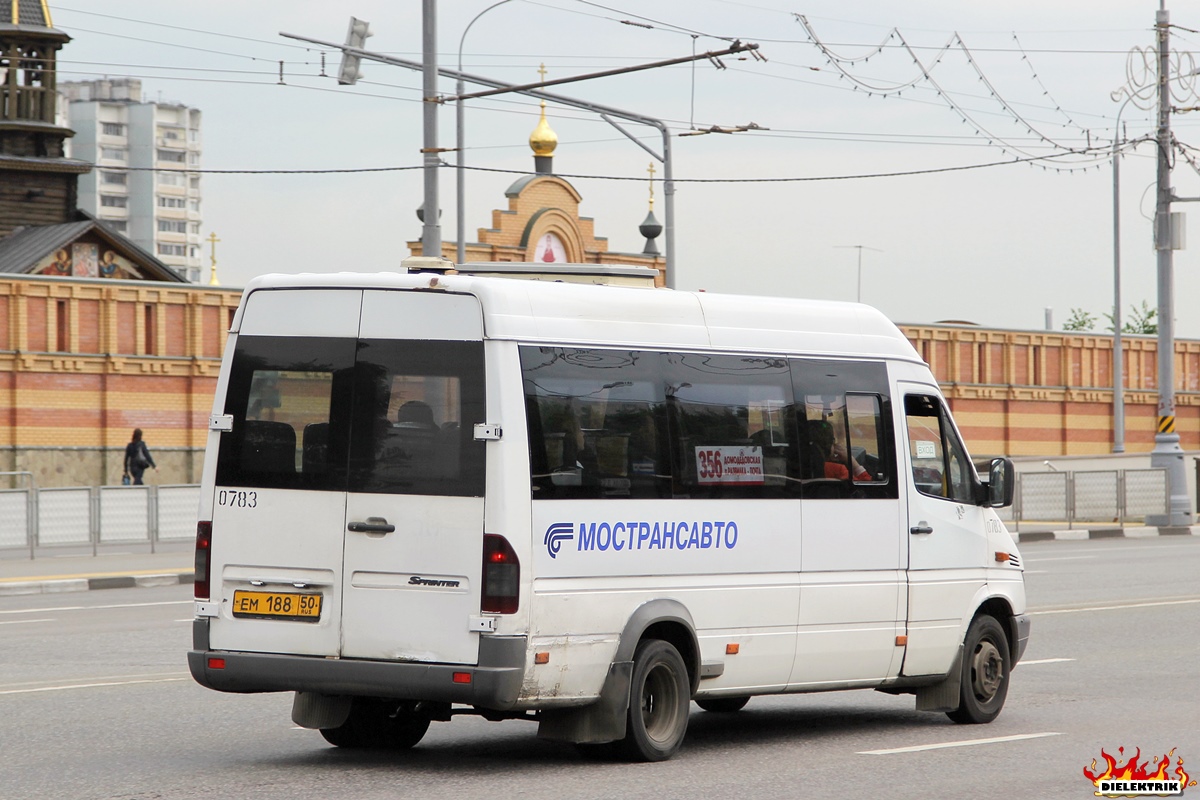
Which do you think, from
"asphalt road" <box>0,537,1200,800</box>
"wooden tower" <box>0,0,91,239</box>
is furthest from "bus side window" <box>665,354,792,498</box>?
"wooden tower" <box>0,0,91,239</box>

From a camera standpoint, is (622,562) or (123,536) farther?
(123,536)

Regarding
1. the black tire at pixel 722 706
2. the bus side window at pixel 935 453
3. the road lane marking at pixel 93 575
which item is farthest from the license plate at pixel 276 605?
the road lane marking at pixel 93 575

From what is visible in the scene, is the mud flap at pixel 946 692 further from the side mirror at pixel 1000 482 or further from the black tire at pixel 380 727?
the black tire at pixel 380 727

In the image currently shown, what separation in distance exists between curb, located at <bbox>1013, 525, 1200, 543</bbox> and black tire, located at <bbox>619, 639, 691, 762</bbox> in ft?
81.0

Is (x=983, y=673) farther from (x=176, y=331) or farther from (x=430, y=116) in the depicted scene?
(x=176, y=331)

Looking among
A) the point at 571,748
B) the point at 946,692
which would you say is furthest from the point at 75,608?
the point at 946,692

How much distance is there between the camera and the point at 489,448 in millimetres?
8344

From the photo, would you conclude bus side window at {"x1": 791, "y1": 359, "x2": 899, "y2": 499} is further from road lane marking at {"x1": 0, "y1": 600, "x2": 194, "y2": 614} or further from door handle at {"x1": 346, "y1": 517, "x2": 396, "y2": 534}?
road lane marking at {"x1": 0, "y1": 600, "x2": 194, "y2": 614}

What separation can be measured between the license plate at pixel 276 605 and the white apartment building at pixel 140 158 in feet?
558

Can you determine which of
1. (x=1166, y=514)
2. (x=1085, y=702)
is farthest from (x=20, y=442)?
(x=1085, y=702)

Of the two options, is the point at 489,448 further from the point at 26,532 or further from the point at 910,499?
the point at 26,532

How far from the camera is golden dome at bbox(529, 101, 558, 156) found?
54.6 meters

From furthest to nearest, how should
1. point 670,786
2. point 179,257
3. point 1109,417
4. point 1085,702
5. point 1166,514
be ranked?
point 179,257 → point 1109,417 → point 1166,514 → point 1085,702 → point 670,786

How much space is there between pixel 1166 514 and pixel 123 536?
2085 centimetres
